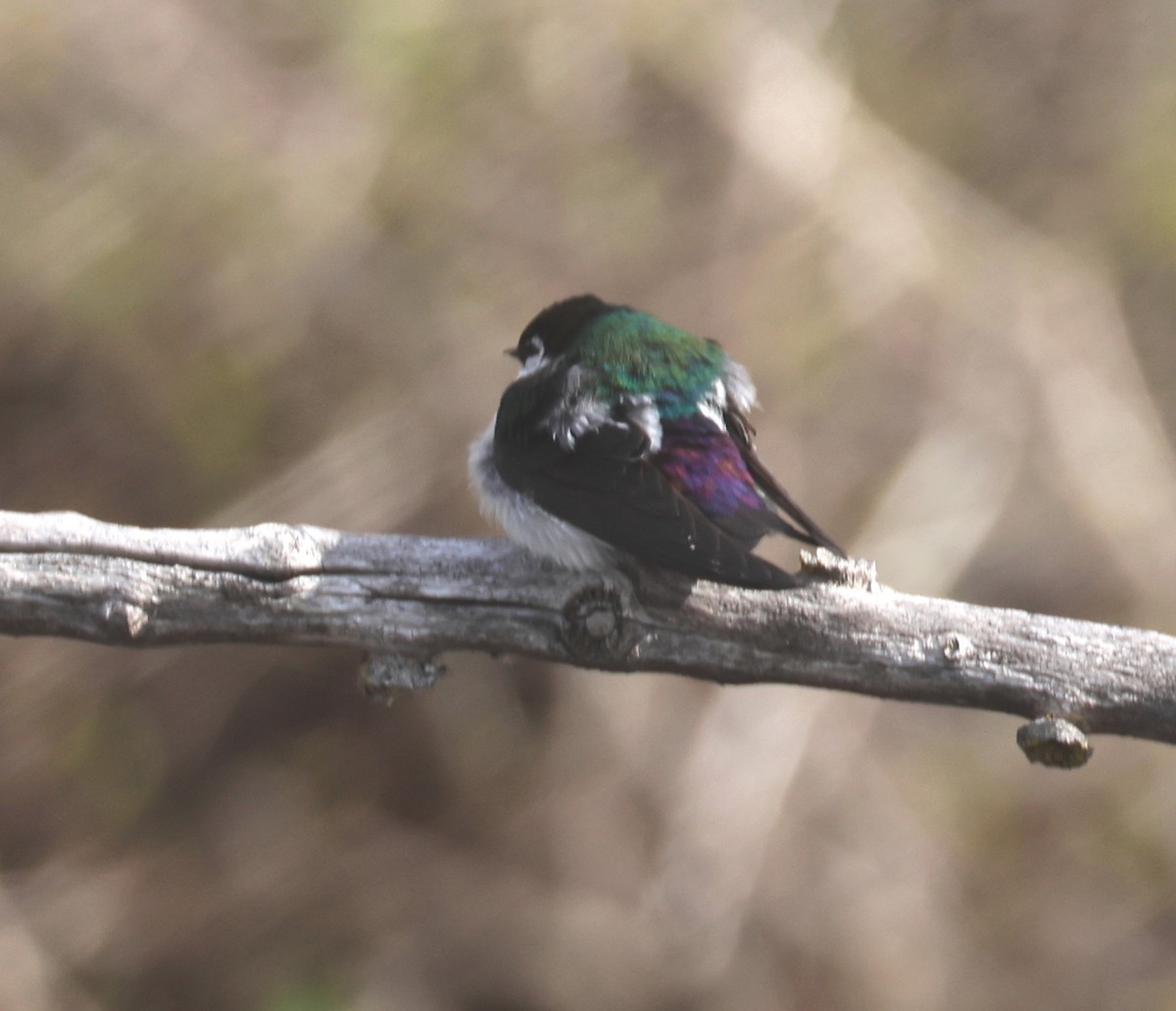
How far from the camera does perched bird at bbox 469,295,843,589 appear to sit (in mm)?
2064

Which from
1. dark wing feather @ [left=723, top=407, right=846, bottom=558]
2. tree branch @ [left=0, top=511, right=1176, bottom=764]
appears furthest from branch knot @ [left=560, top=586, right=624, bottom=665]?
dark wing feather @ [left=723, top=407, right=846, bottom=558]

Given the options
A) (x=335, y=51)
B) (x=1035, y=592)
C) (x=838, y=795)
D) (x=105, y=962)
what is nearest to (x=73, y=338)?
(x=335, y=51)

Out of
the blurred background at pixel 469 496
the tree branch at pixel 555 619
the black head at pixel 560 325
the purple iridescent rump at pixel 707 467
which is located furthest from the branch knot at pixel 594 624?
the blurred background at pixel 469 496

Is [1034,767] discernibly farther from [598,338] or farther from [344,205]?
Answer: [344,205]

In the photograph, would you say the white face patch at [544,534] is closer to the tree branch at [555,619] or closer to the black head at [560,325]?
the tree branch at [555,619]

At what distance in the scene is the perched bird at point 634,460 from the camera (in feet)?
6.77

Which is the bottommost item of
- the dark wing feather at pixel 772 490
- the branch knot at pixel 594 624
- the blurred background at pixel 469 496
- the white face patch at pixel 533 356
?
the blurred background at pixel 469 496

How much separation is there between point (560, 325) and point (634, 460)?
0.75 metres

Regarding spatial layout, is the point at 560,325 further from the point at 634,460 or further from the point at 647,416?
the point at 634,460

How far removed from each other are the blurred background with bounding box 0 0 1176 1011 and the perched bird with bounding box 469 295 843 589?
1.49m

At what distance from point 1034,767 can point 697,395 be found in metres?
2.76

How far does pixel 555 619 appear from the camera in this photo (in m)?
2.14

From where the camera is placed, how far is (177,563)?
2121 mm

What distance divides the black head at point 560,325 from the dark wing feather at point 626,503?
0.46 meters
